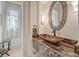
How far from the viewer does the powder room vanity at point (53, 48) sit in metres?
1.59

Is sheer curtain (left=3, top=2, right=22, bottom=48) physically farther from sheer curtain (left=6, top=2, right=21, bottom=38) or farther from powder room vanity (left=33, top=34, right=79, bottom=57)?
powder room vanity (left=33, top=34, right=79, bottom=57)

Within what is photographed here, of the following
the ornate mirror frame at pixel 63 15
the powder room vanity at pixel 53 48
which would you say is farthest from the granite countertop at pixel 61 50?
the ornate mirror frame at pixel 63 15

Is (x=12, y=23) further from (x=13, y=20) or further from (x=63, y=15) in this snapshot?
(x=63, y=15)

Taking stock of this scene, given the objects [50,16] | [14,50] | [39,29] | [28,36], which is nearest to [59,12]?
[50,16]

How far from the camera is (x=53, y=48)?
1.62 m

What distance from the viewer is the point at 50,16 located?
1639 millimetres

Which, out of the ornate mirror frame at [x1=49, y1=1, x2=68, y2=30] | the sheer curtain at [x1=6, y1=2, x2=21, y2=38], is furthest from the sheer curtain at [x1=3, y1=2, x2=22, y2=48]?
the ornate mirror frame at [x1=49, y1=1, x2=68, y2=30]

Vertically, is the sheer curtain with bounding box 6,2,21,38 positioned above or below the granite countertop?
above

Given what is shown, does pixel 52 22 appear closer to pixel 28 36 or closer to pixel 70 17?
pixel 70 17

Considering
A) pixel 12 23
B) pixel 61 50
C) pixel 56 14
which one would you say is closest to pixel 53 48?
pixel 61 50

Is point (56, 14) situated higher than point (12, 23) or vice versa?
point (56, 14)

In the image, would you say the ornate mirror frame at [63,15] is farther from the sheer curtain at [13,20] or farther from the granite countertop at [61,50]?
the sheer curtain at [13,20]

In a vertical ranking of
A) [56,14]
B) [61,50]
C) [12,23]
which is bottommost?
[61,50]

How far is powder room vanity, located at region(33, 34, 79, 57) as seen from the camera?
1591mm
